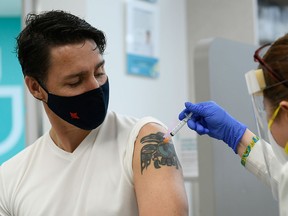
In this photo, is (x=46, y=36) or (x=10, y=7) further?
(x=10, y=7)

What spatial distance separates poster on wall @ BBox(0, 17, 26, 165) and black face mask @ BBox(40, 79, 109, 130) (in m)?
1.51

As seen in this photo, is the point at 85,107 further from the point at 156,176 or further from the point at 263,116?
the point at 263,116

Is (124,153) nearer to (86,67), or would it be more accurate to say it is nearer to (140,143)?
(140,143)

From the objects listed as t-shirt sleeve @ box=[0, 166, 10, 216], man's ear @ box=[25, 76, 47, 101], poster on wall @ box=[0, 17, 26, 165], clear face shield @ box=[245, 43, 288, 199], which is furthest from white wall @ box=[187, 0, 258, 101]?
clear face shield @ box=[245, 43, 288, 199]

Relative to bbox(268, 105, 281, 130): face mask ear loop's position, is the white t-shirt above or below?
below

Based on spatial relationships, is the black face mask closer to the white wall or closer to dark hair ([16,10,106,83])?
dark hair ([16,10,106,83])

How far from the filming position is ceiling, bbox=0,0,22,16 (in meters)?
3.07

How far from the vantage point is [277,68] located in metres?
1.11

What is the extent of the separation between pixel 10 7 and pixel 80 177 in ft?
6.20

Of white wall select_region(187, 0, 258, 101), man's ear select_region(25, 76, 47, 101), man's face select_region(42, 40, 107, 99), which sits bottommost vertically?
man's ear select_region(25, 76, 47, 101)

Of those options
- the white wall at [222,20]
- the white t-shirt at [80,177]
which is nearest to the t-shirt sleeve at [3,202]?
the white t-shirt at [80,177]

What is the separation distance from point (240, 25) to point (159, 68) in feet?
2.43

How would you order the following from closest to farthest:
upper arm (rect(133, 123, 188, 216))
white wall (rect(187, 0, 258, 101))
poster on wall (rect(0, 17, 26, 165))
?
upper arm (rect(133, 123, 188, 216))
poster on wall (rect(0, 17, 26, 165))
white wall (rect(187, 0, 258, 101))

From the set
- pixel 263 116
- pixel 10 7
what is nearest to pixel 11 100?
pixel 10 7
